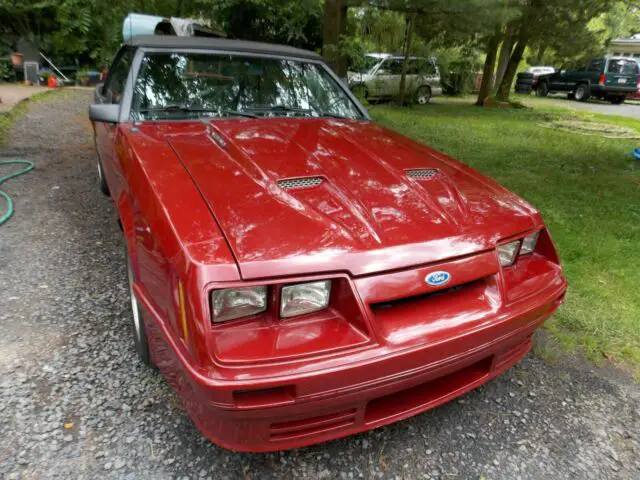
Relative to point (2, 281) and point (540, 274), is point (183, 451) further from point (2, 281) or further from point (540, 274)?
point (2, 281)

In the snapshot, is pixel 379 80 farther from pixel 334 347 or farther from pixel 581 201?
pixel 334 347

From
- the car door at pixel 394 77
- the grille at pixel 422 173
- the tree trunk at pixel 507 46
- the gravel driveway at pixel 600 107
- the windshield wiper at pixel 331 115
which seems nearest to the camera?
the grille at pixel 422 173

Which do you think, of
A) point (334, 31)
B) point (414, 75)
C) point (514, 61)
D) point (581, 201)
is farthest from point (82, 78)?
point (581, 201)

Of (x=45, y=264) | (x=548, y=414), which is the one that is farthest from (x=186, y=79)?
(x=548, y=414)

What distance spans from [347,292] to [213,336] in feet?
1.46

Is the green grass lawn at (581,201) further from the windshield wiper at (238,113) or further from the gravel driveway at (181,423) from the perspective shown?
the windshield wiper at (238,113)

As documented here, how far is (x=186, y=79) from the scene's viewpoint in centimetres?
270

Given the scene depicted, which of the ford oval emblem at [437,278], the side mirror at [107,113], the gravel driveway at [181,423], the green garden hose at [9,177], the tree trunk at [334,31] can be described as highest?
the tree trunk at [334,31]

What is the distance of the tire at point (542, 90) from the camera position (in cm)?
2197

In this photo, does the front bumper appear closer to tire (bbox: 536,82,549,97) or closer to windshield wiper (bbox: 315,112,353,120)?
windshield wiper (bbox: 315,112,353,120)

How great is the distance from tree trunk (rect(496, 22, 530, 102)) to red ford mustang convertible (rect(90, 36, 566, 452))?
1359 centimetres

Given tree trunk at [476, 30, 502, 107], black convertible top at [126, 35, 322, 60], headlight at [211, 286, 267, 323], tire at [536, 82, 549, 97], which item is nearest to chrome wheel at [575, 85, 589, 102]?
tire at [536, 82, 549, 97]

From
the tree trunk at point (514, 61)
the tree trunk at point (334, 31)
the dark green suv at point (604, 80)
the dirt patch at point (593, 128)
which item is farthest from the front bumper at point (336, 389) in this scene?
the dark green suv at point (604, 80)

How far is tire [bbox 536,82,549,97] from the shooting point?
865 inches
